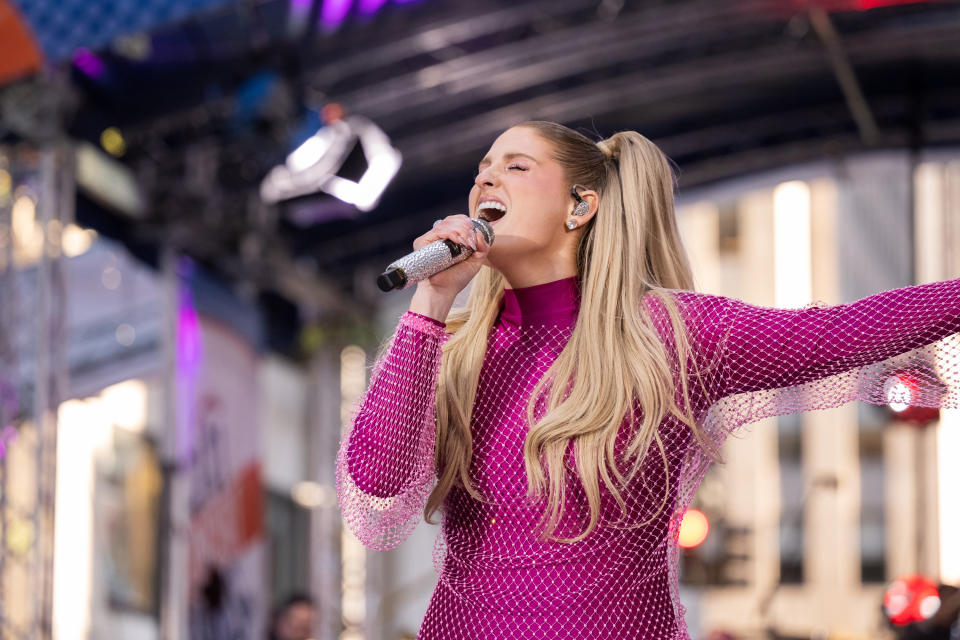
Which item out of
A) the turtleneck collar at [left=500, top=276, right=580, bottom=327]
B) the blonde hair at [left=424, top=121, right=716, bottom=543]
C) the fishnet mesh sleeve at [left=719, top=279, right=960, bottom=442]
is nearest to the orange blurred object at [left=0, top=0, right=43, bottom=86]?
the blonde hair at [left=424, top=121, right=716, bottom=543]

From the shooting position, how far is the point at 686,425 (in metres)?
1.76

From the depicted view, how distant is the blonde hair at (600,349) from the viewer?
66.2 inches

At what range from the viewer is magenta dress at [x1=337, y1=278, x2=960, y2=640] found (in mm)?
1688

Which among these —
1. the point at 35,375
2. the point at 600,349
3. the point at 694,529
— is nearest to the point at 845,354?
the point at 600,349

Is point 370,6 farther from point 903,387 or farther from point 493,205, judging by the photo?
point 903,387

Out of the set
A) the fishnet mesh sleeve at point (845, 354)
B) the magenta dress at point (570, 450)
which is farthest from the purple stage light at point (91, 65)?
the fishnet mesh sleeve at point (845, 354)

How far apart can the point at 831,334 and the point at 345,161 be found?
527cm

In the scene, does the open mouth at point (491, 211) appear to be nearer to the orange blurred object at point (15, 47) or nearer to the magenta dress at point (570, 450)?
the magenta dress at point (570, 450)

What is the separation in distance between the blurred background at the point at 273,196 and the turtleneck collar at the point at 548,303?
288 cm

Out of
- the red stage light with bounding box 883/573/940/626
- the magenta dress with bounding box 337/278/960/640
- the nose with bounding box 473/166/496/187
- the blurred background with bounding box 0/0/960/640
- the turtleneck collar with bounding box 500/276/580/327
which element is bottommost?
the red stage light with bounding box 883/573/940/626

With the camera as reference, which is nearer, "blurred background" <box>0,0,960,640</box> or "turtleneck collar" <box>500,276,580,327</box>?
"turtleneck collar" <box>500,276,580,327</box>

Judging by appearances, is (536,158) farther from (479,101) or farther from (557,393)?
(479,101)

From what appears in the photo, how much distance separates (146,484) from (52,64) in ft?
16.3

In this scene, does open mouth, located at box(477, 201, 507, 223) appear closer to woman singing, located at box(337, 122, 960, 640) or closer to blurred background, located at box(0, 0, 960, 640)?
woman singing, located at box(337, 122, 960, 640)
